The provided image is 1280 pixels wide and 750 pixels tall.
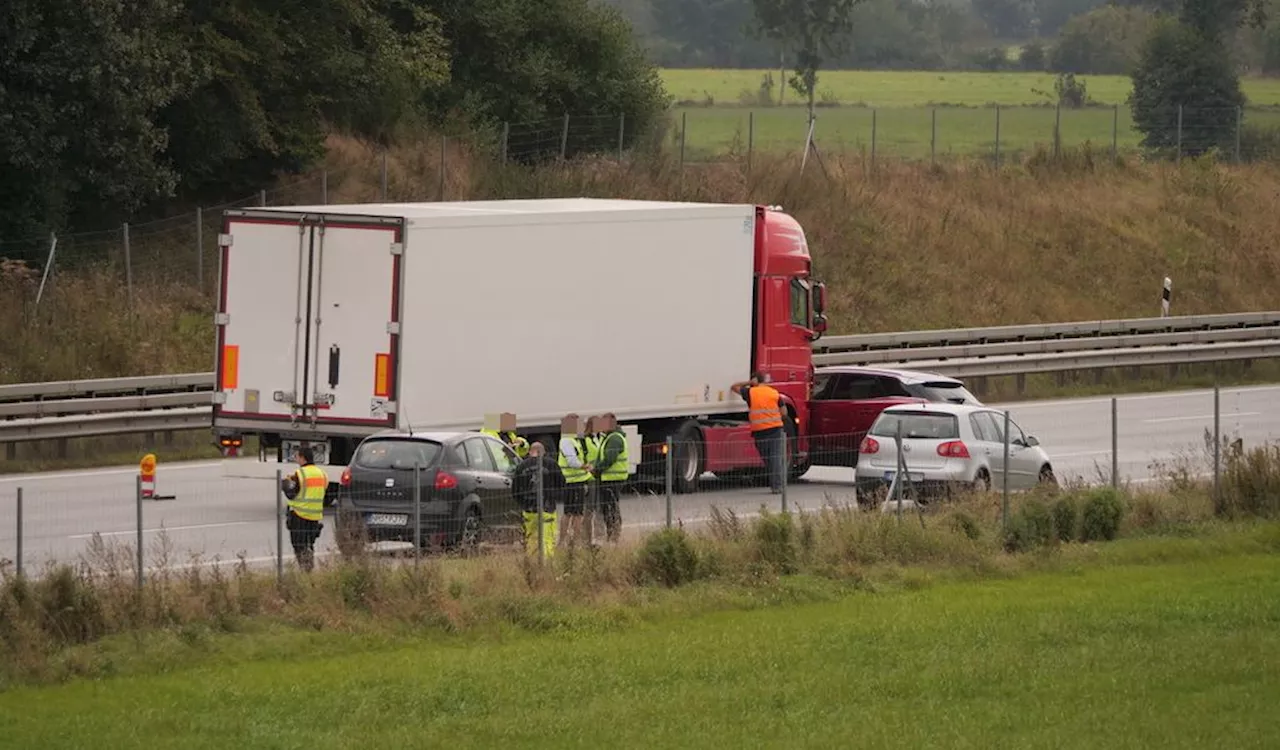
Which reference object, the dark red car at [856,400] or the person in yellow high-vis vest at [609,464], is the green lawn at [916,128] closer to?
the dark red car at [856,400]

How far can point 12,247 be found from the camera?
36844 mm

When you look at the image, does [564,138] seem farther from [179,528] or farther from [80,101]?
[179,528]

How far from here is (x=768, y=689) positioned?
1577 cm

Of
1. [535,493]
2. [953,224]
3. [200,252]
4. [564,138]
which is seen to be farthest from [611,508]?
[953,224]

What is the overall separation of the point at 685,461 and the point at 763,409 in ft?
3.85

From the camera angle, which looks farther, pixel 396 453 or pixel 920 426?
pixel 920 426

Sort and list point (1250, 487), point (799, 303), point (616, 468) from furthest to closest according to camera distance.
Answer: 1. point (799, 303)
2. point (1250, 487)
3. point (616, 468)

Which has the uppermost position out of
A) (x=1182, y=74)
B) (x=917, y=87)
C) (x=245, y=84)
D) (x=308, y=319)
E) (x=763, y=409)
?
(x=917, y=87)

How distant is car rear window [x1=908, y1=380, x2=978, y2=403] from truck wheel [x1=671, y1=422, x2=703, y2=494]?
293cm

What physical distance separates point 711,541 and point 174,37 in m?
19.9

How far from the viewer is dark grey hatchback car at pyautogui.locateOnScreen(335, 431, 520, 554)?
2170 cm

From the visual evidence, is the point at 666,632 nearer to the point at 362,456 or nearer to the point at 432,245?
the point at 362,456

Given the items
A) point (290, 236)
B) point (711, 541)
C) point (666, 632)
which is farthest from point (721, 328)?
point (666, 632)

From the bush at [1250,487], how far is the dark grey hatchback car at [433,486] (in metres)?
7.52
